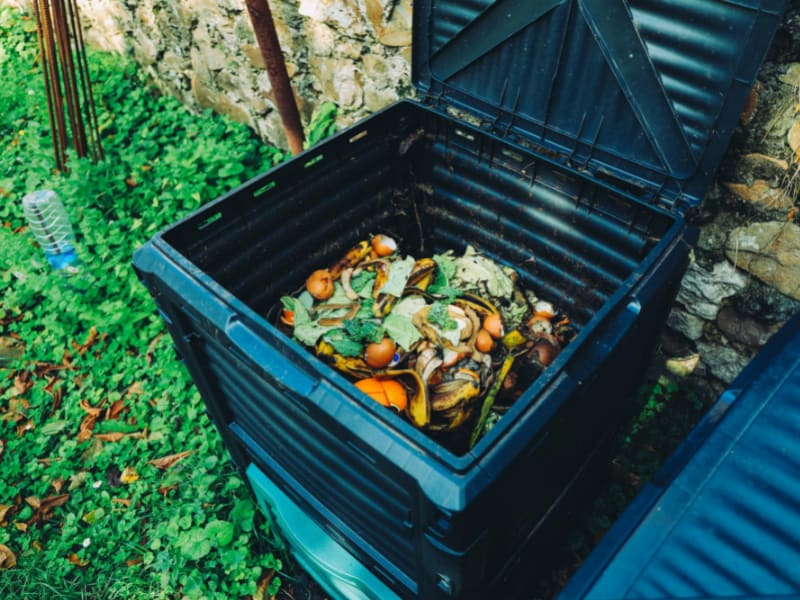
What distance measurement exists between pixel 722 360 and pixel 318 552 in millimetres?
2054

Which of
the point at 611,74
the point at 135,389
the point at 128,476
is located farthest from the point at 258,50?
the point at 128,476

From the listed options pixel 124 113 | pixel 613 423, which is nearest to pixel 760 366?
pixel 613 423

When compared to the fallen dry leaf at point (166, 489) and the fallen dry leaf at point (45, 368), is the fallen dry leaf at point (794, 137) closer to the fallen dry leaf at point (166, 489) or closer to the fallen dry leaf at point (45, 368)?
the fallen dry leaf at point (166, 489)

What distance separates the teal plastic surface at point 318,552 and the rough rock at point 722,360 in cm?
188

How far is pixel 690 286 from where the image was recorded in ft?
8.77

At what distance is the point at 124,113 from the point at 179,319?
3.94m

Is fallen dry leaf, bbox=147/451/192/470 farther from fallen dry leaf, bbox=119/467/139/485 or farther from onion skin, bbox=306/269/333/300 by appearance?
onion skin, bbox=306/269/333/300

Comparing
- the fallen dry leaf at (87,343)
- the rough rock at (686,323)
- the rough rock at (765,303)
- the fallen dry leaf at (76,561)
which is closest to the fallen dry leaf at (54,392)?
the fallen dry leaf at (87,343)

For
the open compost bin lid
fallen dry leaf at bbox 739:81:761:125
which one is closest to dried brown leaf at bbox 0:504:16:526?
the open compost bin lid

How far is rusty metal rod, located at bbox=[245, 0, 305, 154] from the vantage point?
3.10m

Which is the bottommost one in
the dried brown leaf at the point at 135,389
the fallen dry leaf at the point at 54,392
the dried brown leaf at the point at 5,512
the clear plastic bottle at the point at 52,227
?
the dried brown leaf at the point at 5,512

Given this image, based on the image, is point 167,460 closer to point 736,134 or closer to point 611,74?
point 611,74

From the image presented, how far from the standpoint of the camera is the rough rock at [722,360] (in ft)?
8.93

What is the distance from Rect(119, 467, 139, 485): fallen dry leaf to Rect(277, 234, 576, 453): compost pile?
124 cm
